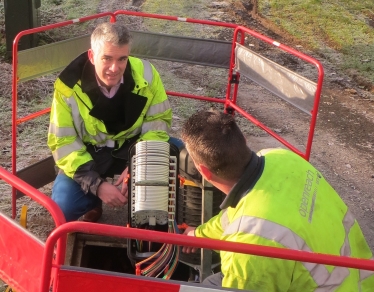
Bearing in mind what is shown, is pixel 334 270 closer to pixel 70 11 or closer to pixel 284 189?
pixel 284 189

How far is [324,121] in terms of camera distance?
690cm

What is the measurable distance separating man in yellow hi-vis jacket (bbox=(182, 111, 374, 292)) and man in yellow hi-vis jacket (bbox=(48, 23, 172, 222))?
1.12 m

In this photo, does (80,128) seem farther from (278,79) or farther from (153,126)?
(278,79)

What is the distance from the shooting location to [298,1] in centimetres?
1166

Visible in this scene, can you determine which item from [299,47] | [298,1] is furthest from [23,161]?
[298,1]

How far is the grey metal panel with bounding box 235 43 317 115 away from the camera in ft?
13.4

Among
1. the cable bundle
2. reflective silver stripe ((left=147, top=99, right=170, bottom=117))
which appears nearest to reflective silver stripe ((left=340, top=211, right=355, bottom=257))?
the cable bundle

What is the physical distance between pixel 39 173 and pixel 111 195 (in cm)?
106

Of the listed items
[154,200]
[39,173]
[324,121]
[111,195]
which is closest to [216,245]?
[154,200]

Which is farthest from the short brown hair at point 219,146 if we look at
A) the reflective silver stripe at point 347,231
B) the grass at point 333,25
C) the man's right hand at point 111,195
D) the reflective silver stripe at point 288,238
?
the grass at point 333,25

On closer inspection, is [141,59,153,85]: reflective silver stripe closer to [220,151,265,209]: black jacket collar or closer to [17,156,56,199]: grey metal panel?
[17,156,56,199]: grey metal panel

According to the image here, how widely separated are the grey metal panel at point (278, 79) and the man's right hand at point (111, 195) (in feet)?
5.22

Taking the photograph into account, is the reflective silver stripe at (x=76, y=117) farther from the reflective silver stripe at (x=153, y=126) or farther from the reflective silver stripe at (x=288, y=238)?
the reflective silver stripe at (x=288, y=238)

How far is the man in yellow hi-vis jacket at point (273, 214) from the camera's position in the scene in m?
2.25
